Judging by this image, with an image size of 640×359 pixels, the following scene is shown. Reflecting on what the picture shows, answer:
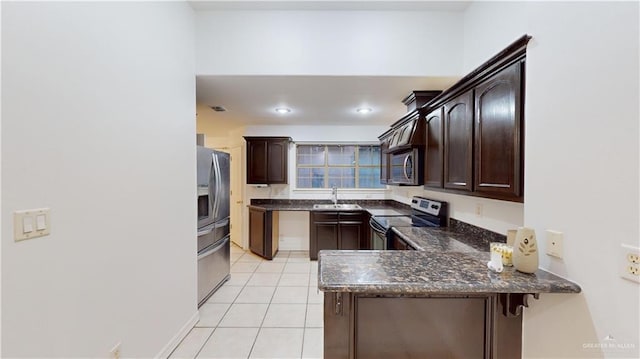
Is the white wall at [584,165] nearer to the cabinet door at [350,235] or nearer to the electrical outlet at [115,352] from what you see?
the electrical outlet at [115,352]

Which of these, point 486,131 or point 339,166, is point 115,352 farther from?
point 339,166

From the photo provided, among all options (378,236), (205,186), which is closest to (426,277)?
(378,236)

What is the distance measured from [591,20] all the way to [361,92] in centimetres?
199

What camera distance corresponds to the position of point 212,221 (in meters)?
3.08

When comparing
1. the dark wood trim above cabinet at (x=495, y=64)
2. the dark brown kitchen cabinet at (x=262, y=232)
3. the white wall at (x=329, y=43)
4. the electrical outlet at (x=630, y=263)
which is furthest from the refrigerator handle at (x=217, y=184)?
the electrical outlet at (x=630, y=263)

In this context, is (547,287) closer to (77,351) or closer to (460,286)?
(460,286)

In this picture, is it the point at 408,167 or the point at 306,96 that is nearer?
the point at 408,167

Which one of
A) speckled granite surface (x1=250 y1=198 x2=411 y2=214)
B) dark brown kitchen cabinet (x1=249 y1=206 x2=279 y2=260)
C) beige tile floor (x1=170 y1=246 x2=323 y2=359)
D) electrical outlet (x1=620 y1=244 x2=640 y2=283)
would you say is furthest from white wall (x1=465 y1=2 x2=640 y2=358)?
dark brown kitchen cabinet (x1=249 y1=206 x2=279 y2=260)

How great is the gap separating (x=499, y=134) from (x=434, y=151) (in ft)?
2.91

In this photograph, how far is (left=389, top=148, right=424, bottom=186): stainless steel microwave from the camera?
2.74m

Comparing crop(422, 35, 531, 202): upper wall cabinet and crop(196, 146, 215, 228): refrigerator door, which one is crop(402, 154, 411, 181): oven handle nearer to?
crop(422, 35, 531, 202): upper wall cabinet

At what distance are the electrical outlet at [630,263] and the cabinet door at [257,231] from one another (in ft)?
13.3

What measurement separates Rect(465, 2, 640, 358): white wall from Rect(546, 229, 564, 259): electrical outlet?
3 centimetres

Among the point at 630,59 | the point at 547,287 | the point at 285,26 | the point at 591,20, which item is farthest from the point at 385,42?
the point at 547,287
